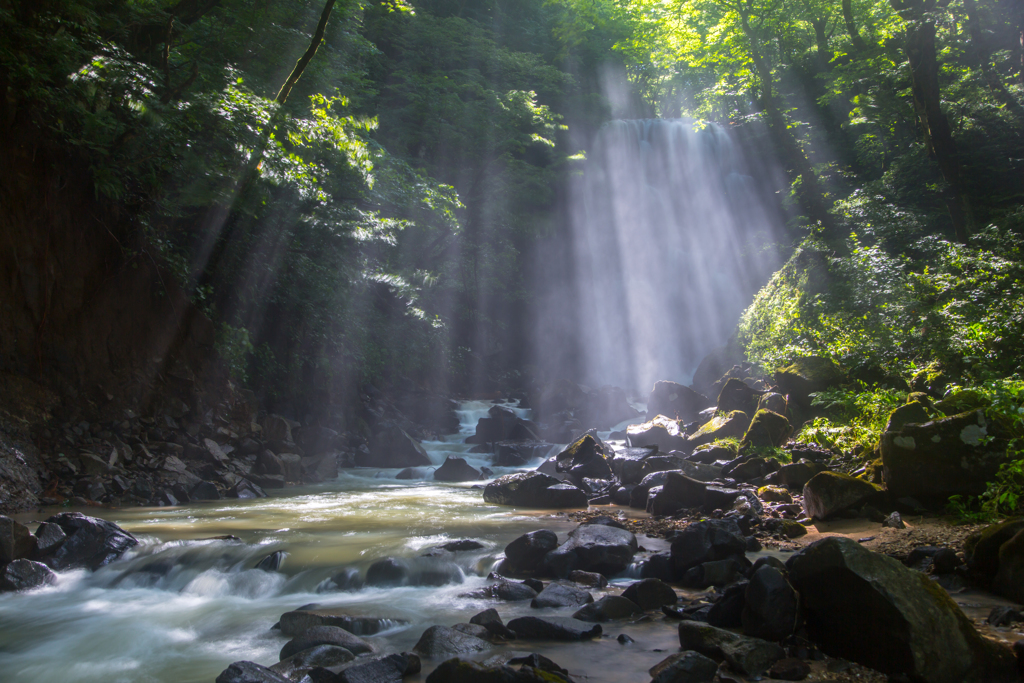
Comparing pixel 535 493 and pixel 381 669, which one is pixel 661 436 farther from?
pixel 381 669

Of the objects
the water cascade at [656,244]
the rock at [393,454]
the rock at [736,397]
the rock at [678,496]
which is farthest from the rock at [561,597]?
the water cascade at [656,244]

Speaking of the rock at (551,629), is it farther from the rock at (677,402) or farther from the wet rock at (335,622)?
the rock at (677,402)

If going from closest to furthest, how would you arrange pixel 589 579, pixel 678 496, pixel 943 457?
pixel 589 579
pixel 943 457
pixel 678 496

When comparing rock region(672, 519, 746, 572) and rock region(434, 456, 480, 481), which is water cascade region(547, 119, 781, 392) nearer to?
rock region(434, 456, 480, 481)

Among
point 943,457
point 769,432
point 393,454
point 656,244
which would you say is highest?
point 656,244

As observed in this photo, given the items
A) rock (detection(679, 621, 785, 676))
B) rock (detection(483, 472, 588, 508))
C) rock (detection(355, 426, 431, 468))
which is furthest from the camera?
rock (detection(355, 426, 431, 468))

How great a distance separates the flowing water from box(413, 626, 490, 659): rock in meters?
0.14

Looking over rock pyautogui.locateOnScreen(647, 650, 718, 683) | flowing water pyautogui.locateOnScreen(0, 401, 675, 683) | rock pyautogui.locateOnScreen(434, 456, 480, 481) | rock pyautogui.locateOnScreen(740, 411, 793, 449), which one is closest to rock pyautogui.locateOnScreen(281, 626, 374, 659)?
flowing water pyautogui.locateOnScreen(0, 401, 675, 683)

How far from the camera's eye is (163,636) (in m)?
4.61

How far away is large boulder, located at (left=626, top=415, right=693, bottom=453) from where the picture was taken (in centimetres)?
1240

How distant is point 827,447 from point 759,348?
17.2 ft

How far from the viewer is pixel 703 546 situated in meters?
5.12

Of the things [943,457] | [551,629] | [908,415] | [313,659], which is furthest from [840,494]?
[313,659]

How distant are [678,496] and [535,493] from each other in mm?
2259
